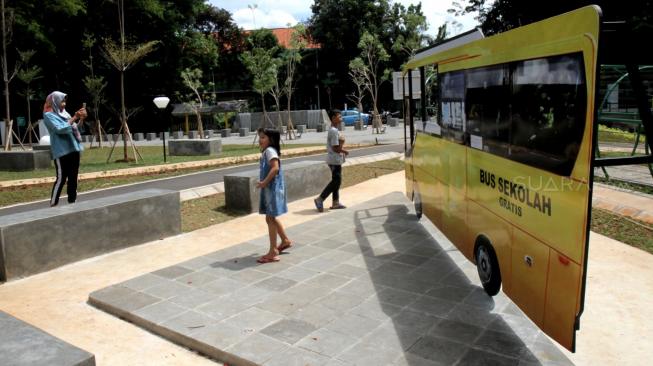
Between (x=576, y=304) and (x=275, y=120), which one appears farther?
(x=275, y=120)

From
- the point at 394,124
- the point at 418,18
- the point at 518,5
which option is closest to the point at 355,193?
the point at 518,5

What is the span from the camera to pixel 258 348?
13.8ft

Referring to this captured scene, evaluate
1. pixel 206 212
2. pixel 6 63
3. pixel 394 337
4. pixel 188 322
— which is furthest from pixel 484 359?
pixel 6 63

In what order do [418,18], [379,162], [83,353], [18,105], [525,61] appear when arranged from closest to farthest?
[83,353]
[525,61]
[379,162]
[418,18]
[18,105]

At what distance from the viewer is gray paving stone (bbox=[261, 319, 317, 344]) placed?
4.40 m

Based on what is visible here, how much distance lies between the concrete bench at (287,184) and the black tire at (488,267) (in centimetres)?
502

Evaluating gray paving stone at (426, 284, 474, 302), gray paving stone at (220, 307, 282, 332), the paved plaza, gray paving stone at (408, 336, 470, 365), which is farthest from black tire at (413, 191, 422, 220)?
gray paving stone at (408, 336, 470, 365)

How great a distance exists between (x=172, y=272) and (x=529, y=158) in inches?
170

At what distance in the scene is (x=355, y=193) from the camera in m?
11.6

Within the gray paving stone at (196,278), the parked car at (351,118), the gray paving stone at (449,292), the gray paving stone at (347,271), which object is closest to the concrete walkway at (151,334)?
the gray paving stone at (196,278)

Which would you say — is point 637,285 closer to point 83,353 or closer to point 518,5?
point 83,353

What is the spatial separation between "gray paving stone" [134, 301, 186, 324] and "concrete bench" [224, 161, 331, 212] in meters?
4.28

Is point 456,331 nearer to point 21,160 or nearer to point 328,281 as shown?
point 328,281

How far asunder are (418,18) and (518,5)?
9.47 metres
